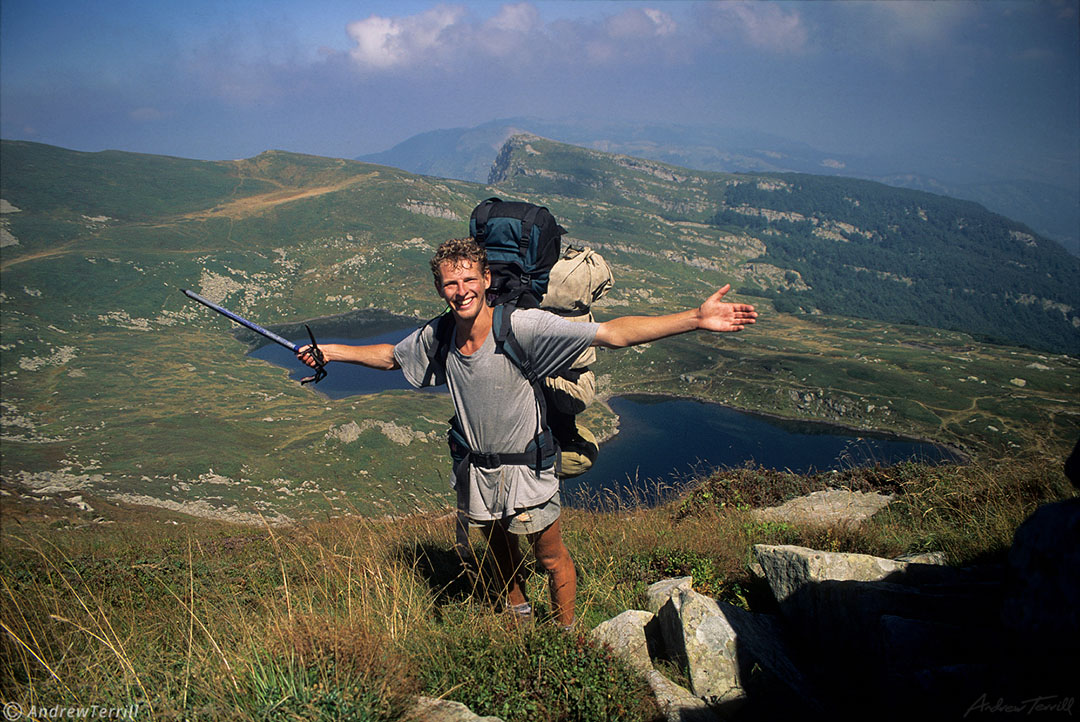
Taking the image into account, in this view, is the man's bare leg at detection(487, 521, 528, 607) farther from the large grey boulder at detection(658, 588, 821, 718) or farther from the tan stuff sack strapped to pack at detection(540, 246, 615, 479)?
the large grey boulder at detection(658, 588, 821, 718)

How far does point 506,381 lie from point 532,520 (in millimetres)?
958

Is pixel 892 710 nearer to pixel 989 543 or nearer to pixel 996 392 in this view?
pixel 989 543

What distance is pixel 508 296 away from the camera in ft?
13.0

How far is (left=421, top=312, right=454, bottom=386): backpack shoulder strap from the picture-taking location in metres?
3.92

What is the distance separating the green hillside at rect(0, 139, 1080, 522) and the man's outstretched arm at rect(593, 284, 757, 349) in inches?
149

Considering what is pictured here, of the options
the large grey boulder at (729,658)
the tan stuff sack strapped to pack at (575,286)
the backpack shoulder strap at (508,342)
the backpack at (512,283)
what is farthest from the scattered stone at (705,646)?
the tan stuff sack strapped to pack at (575,286)

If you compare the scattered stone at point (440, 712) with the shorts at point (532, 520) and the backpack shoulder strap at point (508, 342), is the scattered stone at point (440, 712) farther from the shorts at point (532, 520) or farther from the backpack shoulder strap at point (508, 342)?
the backpack shoulder strap at point (508, 342)

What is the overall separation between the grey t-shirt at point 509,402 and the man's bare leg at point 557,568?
282 mm

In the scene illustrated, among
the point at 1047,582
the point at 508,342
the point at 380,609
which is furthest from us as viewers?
the point at 508,342

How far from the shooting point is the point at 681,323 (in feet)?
11.0

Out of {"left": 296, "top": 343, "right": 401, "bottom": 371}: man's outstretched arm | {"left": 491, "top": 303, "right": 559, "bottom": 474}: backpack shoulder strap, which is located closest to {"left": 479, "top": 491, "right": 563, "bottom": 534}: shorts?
{"left": 491, "top": 303, "right": 559, "bottom": 474}: backpack shoulder strap

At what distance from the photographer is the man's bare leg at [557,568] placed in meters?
3.81

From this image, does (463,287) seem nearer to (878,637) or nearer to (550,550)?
(550,550)

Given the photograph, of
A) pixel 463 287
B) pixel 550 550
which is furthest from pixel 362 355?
pixel 550 550
